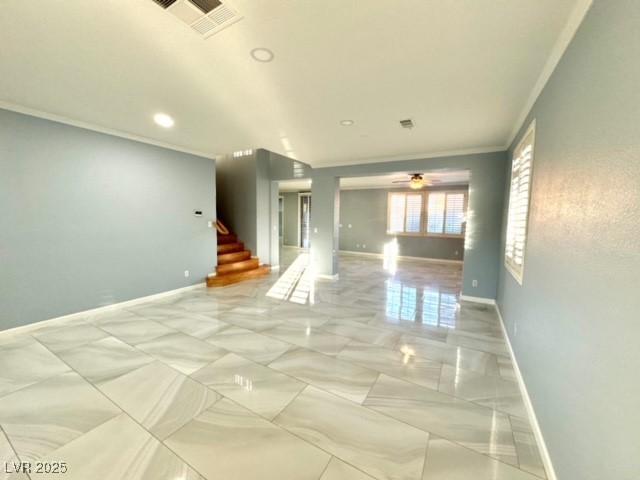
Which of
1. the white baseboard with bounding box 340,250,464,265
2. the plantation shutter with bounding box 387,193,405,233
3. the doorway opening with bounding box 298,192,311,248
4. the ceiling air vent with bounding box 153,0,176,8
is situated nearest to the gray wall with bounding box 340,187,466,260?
the white baseboard with bounding box 340,250,464,265

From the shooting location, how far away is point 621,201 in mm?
1015

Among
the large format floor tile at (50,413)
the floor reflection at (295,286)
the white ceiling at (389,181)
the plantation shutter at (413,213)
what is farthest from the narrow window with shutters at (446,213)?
the large format floor tile at (50,413)

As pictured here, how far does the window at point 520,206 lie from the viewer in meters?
2.55

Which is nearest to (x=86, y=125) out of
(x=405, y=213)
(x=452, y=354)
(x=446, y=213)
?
(x=452, y=354)

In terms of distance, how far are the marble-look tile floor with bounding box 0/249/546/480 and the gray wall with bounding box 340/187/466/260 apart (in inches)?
212

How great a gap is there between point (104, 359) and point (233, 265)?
3.53 metres

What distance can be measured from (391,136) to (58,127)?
461 cm

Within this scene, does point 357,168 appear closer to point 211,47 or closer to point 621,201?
point 211,47

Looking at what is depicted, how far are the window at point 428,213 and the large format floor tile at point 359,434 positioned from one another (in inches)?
318

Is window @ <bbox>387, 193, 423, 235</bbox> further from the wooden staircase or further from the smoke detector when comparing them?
the smoke detector

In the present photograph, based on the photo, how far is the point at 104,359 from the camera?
259 cm

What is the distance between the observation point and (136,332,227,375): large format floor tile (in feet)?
8.29

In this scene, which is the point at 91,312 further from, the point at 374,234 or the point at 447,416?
the point at 374,234

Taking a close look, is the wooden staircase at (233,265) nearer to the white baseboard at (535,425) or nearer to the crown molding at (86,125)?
the crown molding at (86,125)
